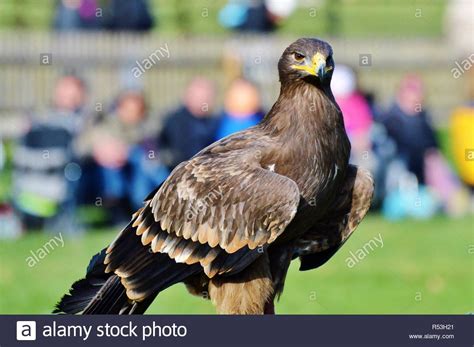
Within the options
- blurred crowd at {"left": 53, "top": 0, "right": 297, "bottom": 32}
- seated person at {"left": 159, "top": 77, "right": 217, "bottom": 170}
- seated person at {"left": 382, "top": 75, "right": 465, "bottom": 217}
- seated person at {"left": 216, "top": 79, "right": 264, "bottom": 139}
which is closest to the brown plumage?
seated person at {"left": 216, "top": 79, "right": 264, "bottom": 139}

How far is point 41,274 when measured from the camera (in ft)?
42.3

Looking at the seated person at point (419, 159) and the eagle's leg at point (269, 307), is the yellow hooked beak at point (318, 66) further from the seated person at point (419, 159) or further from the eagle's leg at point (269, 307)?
the seated person at point (419, 159)

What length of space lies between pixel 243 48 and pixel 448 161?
3700 millimetres

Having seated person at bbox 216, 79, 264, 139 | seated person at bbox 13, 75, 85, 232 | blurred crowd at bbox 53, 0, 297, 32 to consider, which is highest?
blurred crowd at bbox 53, 0, 297, 32

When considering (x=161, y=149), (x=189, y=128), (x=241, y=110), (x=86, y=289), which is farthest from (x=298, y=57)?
(x=161, y=149)

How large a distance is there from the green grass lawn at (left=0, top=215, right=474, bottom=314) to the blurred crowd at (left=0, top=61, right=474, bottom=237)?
62 cm

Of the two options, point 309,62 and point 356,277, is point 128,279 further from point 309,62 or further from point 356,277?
point 356,277

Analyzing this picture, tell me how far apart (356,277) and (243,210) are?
5672 millimetres

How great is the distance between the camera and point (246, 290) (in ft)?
25.3

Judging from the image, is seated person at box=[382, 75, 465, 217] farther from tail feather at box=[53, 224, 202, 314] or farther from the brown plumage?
tail feather at box=[53, 224, 202, 314]

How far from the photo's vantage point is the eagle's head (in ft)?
24.9

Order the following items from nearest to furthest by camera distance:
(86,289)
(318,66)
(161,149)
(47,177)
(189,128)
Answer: (318,66) → (86,289) → (47,177) → (189,128) → (161,149)
